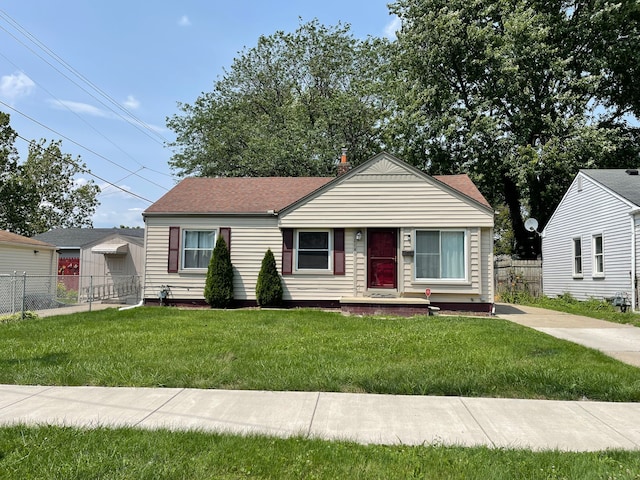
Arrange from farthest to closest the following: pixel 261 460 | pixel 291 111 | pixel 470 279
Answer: pixel 291 111 → pixel 470 279 → pixel 261 460

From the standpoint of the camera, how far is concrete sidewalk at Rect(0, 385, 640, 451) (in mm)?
3896

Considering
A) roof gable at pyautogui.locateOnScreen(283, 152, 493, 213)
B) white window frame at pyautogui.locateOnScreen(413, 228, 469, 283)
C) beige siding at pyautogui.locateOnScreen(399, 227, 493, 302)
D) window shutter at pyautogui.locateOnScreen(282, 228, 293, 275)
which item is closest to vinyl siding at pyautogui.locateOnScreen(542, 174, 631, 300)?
beige siding at pyautogui.locateOnScreen(399, 227, 493, 302)

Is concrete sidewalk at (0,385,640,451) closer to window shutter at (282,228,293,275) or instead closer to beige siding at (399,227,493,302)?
beige siding at (399,227,493,302)

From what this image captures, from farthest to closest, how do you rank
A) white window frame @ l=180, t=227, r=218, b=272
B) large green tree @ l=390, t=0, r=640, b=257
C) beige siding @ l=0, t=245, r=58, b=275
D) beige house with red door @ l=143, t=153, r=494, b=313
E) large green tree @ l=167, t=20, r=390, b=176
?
1. large green tree @ l=167, t=20, r=390, b=176
2. large green tree @ l=390, t=0, r=640, b=257
3. beige siding @ l=0, t=245, r=58, b=275
4. white window frame @ l=180, t=227, r=218, b=272
5. beige house with red door @ l=143, t=153, r=494, b=313

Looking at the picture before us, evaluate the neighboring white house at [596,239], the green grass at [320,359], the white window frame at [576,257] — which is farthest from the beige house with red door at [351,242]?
the white window frame at [576,257]

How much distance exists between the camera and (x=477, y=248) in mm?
12758

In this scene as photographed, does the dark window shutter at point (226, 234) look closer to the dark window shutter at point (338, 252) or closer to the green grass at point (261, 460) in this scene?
the dark window shutter at point (338, 252)

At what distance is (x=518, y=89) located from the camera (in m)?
20.8

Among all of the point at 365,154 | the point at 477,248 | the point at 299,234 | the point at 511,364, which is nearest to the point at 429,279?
the point at 477,248

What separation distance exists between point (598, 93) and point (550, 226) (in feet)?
29.7

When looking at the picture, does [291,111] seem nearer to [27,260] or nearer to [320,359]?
[27,260]

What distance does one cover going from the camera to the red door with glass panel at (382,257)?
13352 millimetres

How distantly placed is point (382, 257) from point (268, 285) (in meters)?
3.49

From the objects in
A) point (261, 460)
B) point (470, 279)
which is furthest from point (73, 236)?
point (261, 460)
